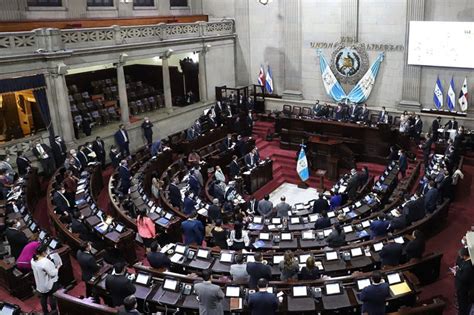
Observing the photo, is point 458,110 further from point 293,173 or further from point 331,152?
point 293,173

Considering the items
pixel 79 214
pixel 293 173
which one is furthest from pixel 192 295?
pixel 293 173

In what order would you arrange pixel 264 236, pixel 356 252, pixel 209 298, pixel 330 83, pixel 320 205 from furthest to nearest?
1. pixel 330 83
2. pixel 320 205
3. pixel 264 236
4. pixel 356 252
5. pixel 209 298

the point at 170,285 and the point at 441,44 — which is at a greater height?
the point at 441,44

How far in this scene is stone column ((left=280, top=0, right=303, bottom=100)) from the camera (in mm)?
23875

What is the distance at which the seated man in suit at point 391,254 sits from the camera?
363 inches

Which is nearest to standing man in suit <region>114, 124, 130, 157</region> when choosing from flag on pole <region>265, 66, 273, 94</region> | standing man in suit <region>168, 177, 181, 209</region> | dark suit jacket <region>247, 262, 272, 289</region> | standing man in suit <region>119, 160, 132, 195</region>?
standing man in suit <region>119, 160, 132, 195</region>

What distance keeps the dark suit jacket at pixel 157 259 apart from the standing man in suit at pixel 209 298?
1685 mm

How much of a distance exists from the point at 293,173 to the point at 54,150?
953cm

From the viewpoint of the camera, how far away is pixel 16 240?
10.2m

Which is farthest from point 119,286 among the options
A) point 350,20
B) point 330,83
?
point 350,20

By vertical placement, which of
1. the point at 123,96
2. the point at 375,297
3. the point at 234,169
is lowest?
the point at 234,169

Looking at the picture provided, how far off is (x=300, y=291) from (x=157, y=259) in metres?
2.85

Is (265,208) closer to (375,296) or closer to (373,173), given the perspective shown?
(375,296)

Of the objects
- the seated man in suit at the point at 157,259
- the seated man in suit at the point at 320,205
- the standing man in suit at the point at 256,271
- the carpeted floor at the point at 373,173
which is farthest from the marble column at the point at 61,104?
the standing man in suit at the point at 256,271
